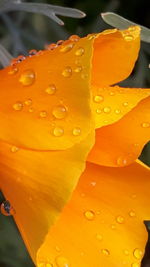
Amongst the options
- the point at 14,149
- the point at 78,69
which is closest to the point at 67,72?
the point at 78,69

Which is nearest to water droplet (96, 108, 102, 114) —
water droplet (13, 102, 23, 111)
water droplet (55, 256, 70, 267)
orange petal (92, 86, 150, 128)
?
orange petal (92, 86, 150, 128)

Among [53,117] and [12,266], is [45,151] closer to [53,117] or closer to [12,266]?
[53,117]

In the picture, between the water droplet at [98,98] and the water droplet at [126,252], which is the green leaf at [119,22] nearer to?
the water droplet at [98,98]

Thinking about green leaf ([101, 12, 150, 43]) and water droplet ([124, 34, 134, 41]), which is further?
green leaf ([101, 12, 150, 43])

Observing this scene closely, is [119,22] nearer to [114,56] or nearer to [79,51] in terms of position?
[114,56]

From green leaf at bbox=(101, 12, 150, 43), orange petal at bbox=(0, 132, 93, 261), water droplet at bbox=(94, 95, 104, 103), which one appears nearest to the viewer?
orange petal at bbox=(0, 132, 93, 261)

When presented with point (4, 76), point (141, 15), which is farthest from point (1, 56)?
point (141, 15)

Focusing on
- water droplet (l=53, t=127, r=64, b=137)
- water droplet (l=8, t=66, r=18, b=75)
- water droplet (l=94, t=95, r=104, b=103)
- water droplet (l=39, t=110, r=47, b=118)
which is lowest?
water droplet (l=94, t=95, r=104, b=103)

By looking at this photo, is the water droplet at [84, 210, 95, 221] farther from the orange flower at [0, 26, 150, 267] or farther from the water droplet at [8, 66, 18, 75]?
the water droplet at [8, 66, 18, 75]

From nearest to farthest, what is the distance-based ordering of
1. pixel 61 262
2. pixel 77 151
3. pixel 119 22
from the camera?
1. pixel 77 151
2. pixel 61 262
3. pixel 119 22
